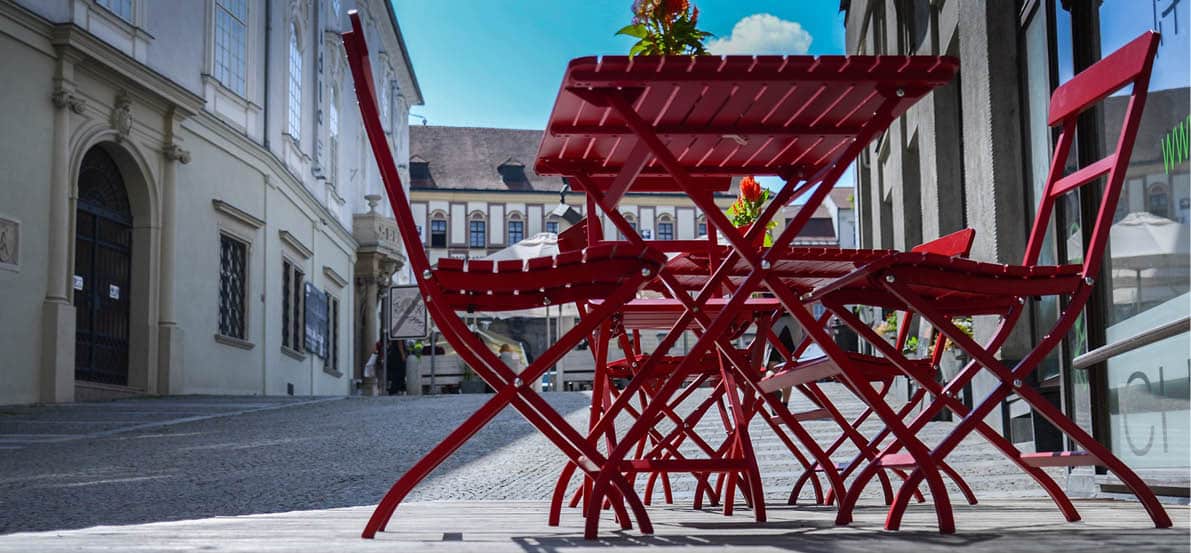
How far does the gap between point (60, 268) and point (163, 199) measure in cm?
327

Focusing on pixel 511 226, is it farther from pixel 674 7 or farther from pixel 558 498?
pixel 558 498

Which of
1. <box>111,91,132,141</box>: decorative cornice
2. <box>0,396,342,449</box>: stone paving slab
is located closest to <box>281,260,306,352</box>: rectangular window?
<box>111,91,132,141</box>: decorative cornice

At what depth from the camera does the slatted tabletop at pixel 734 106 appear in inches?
110

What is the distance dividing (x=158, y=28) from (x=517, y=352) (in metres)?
15.8

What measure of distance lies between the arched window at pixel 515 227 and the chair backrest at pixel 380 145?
59.7 metres

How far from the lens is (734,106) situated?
3070 millimetres

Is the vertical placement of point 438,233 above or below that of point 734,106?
above

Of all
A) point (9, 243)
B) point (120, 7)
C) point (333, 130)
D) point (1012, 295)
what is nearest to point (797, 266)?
point (1012, 295)

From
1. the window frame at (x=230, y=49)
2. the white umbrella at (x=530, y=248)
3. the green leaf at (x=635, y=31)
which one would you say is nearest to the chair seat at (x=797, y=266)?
the green leaf at (x=635, y=31)

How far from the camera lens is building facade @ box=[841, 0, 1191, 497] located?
14.2ft

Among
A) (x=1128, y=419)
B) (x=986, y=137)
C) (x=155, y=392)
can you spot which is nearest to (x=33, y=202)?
(x=155, y=392)

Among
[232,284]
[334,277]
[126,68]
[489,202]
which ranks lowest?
[232,284]

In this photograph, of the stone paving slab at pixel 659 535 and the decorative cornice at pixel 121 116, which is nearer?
the stone paving slab at pixel 659 535

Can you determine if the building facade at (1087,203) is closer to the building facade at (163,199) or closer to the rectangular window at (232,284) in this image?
the building facade at (163,199)
